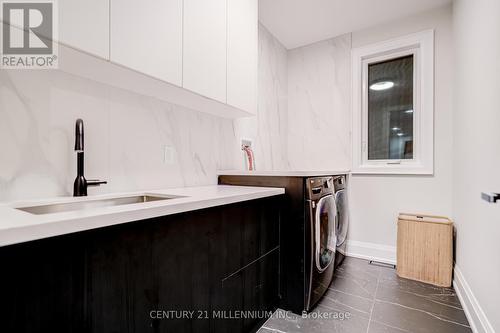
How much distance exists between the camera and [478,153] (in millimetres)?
1451

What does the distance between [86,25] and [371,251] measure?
2.90m

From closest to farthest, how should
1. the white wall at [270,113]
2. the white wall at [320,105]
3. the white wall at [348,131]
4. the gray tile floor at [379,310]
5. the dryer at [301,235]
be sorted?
the gray tile floor at [379,310]
the dryer at [301,235]
the white wall at [348,131]
the white wall at [270,113]
the white wall at [320,105]

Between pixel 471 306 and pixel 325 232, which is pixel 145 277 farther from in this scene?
pixel 471 306

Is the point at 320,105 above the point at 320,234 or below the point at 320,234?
above

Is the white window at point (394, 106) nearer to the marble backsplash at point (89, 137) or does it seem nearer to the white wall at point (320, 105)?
the white wall at point (320, 105)

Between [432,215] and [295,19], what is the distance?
2358mm

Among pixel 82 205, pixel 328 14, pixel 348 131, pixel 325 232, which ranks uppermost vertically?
pixel 328 14

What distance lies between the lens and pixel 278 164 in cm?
296

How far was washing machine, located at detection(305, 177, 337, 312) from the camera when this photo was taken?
155 centimetres

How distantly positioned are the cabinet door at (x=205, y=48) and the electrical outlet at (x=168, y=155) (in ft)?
1.47

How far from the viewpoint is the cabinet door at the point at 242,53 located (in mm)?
1590

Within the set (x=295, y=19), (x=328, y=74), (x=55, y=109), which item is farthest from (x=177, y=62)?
(x=328, y=74)

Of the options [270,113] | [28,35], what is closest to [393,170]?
[270,113]

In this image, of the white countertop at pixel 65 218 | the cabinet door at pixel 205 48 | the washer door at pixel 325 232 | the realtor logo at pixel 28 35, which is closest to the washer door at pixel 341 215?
the washer door at pixel 325 232
